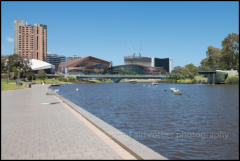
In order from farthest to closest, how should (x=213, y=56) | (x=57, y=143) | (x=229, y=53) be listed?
(x=213, y=56) → (x=229, y=53) → (x=57, y=143)

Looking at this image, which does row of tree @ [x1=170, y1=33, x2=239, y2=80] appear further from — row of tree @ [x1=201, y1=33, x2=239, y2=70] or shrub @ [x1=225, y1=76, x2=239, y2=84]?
shrub @ [x1=225, y1=76, x2=239, y2=84]

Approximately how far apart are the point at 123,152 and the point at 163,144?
3.59 metres

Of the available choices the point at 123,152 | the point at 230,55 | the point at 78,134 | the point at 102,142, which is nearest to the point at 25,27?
the point at 78,134

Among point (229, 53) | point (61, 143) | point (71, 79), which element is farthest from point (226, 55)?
point (61, 143)

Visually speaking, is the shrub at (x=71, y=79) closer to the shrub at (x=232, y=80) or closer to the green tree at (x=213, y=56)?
the green tree at (x=213, y=56)

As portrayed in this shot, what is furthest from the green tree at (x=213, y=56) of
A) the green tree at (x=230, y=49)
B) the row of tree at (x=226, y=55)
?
the green tree at (x=230, y=49)

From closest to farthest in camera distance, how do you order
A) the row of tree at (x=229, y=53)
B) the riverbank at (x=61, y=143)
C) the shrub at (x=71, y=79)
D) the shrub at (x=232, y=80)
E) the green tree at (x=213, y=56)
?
the riverbank at (x=61, y=143)
the shrub at (x=232, y=80)
the row of tree at (x=229, y=53)
the green tree at (x=213, y=56)
the shrub at (x=71, y=79)

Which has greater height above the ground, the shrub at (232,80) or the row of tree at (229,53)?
the row of tree at (229,53)

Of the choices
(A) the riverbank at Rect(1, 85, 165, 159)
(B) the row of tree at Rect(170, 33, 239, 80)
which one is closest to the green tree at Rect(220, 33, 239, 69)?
(B) the row of tree at Rect(170, 33, 239, 80)

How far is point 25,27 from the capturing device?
19172 millimetres

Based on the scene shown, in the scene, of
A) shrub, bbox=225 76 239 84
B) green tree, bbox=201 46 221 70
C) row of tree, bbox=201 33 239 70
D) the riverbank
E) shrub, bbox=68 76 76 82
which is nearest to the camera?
the riverbank

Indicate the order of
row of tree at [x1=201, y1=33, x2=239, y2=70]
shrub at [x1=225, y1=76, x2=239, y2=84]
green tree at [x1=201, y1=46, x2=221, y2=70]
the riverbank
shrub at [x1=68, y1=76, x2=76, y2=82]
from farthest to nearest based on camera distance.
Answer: shrub at [x1=68, y1=76, x2=76, y2=82] < green tree at [x1=201, y1=46, x2=221, y2=70] < row of tree at [x1=201, y1=33, x2=239, y2=70] < shrub at [x1=225, y1=76, x2=239, y2=84] < the riverbank

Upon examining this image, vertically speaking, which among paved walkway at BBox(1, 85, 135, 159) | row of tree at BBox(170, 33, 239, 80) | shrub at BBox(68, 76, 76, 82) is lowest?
paved walkway at BBox(1, 85, 135, 159)

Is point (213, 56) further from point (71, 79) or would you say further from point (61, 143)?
point (61, 143)
